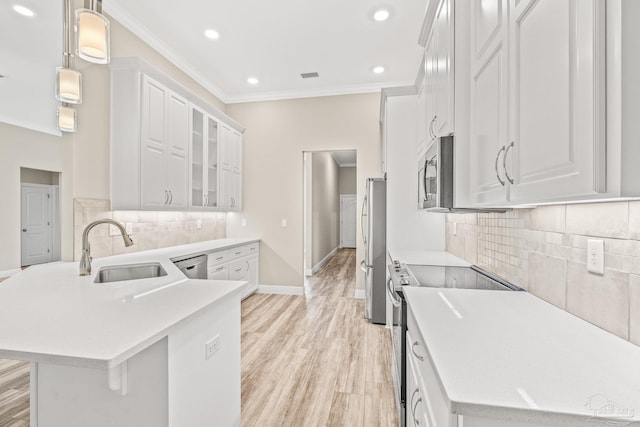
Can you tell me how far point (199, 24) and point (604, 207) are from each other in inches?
140

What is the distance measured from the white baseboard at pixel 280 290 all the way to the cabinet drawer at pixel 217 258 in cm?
117

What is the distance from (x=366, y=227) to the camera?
374 centimetres

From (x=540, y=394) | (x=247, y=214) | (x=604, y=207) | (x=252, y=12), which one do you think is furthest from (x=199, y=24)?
(x=540, y=394)

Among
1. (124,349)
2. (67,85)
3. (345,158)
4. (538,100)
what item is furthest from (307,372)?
(345,158)

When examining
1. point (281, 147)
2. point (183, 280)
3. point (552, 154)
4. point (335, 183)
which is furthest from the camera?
point (335, 183)

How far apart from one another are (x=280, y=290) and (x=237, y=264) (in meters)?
0.96

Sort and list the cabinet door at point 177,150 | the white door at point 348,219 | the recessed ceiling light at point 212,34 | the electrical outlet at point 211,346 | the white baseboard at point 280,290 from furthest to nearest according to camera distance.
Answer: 1. the white door at point 348,219
2. the white baseboard at point 280,290
3. the cabinet door at point 177,150
4. the recessed ceiling light at point 212,34
5. the electrical outlet at point 211,346

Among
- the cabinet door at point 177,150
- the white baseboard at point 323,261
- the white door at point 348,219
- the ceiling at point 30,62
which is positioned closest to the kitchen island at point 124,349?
the ceiling at point 30,62

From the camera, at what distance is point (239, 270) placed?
434cm

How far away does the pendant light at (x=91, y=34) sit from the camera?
1457mm

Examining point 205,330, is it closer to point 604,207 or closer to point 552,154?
point 552,154

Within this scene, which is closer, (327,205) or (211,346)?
(211,346)

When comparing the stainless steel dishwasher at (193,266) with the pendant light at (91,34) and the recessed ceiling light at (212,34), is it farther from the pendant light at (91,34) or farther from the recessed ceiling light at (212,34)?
the recessed ceiling light at (212,34)

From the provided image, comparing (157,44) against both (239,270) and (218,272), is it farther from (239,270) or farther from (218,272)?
(239,270)
